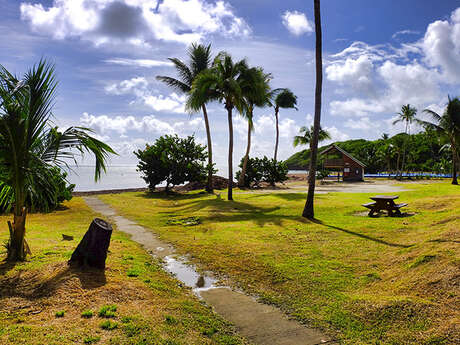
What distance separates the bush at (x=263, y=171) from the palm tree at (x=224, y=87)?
11.3m

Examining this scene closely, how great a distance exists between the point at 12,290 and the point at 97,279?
129 centimetres

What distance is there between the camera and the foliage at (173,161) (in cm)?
2850

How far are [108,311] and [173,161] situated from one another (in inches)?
948

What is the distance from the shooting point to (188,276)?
728 cm

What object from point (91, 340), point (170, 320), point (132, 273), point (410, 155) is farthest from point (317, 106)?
point (410, 155)

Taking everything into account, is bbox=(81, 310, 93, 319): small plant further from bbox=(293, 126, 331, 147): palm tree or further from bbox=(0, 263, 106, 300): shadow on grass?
bbox=(293, 126, 331, 147): palm tree

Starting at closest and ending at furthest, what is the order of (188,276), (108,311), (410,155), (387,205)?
(108,311), (188,276), (387,205), (410,155)

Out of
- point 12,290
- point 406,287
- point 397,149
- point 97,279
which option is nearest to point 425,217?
point 406,287

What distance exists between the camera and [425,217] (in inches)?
483

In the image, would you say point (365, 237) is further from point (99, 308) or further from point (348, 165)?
point (348, 165)

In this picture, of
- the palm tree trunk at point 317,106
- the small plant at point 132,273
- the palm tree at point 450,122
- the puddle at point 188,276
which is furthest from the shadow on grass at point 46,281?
the palm tree at point 450,122

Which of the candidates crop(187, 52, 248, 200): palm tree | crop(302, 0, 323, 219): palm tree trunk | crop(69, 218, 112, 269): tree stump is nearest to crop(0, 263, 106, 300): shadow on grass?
crop(69, 218, 112, 269): tree stump

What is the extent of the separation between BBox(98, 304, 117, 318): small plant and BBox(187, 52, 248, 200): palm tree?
16704 mm

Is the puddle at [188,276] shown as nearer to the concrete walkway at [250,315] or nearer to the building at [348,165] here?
the concrete walkway at [250,315]
